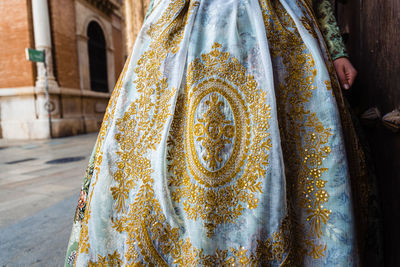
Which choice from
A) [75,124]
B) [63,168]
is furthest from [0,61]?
[63,168]

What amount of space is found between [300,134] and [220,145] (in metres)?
0.25

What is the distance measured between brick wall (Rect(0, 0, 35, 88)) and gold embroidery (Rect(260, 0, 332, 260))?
7703 millimetres

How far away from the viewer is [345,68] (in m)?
0.82

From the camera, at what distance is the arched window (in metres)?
8.68

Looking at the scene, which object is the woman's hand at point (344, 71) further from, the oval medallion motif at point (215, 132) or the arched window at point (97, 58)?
the arched window at point (97, 58)

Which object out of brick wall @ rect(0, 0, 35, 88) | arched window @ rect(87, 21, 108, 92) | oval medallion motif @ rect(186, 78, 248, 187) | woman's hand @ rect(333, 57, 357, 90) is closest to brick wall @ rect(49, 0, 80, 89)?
brick wall @ rect(0, 0, 35, 88)

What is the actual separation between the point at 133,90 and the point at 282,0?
0.62 meters

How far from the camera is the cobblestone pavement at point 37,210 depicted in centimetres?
108

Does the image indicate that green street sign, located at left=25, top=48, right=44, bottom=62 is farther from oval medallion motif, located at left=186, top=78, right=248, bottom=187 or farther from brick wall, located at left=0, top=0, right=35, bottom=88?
oval medallion motif, located at left=186, top=78, right=248, bottom=187

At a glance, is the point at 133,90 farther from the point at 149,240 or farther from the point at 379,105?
the point at 379,105

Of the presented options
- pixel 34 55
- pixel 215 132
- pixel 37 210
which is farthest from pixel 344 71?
pixel 34 55

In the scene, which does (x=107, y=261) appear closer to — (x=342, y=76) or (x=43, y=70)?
(x=342, y=76)

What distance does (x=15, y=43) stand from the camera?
21.5 ft

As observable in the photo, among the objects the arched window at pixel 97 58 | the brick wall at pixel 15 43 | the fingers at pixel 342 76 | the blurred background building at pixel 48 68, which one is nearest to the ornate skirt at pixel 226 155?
the fingers at pixel 342 76
